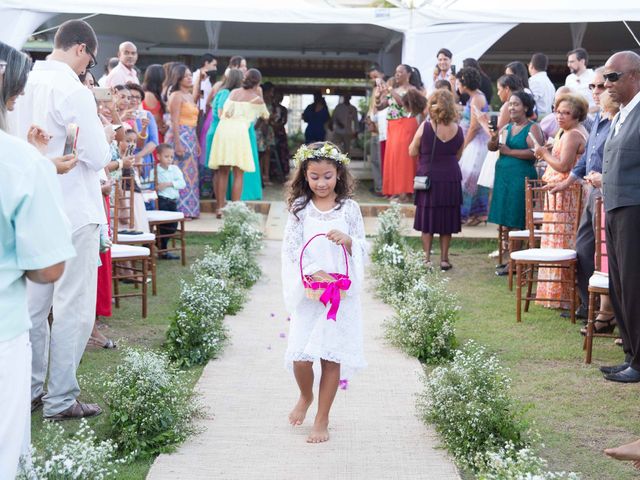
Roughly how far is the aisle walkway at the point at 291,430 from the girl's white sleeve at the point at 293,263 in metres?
0.69

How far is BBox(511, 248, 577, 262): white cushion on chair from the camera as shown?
24.2ft

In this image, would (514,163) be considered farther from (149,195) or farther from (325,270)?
(325,270)

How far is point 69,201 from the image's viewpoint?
5008mm

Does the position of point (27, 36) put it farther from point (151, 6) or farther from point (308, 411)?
point (308, 411)

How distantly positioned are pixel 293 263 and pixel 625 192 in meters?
1.96

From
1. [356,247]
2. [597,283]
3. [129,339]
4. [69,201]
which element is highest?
[69,201]

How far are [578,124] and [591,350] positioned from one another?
2.24 metres

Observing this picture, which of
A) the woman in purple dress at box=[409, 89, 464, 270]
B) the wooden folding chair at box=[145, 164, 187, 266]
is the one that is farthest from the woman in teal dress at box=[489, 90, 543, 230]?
the wooden folding chair at box=[145, 164, 187, 266]

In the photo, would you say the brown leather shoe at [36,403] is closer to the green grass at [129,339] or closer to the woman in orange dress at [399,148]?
the green grass at [129,339]

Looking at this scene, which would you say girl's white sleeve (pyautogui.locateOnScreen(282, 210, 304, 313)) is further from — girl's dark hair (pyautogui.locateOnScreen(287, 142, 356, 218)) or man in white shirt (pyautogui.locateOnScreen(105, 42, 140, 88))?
man in white shirt (pyautogui.locateOnScreen(105, 42, 140, 88))

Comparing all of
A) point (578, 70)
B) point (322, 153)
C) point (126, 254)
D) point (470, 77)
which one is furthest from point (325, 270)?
point (578, 70)

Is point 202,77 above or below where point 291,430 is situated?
above

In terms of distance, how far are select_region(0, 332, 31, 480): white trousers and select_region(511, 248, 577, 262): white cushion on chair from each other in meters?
5.23

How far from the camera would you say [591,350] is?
6445 mm
